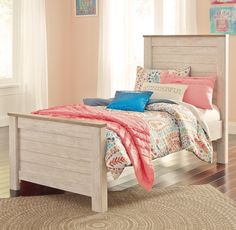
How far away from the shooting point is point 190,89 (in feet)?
16.3

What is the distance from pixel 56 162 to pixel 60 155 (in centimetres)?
7

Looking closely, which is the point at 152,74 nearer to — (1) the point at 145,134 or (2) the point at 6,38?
(1) the point at 145,134

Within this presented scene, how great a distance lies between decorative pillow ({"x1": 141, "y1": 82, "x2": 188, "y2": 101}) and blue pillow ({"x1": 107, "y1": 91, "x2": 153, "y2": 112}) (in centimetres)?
23

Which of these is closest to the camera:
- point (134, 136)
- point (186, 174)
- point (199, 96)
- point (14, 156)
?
point (134, 136)

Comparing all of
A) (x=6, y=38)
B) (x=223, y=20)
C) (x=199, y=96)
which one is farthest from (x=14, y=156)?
(x=6, y=38)

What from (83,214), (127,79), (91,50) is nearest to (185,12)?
(127,79)

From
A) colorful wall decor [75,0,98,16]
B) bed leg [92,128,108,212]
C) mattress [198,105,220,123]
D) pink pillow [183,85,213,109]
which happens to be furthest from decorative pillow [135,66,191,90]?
colorful wall decor [75,0,98,16]

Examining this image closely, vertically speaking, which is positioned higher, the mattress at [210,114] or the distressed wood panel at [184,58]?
the distressed wood panel at [184,58]

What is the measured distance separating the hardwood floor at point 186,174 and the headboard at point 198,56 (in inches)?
10.8

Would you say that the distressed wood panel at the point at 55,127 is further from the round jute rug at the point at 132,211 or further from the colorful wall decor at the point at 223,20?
the colorful wall decor at the point at 223,20

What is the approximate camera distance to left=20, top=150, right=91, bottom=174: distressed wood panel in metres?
3.68

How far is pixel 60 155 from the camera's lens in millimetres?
3832

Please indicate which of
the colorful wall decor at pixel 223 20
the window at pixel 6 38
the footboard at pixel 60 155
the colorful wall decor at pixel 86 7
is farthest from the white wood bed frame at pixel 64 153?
the window at pixel 6 38

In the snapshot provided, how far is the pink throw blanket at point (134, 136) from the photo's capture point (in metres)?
3.70
